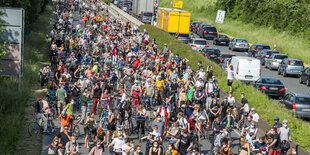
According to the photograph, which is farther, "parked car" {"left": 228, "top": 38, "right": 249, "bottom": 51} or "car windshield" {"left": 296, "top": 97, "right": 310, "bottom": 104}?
"parked car" {"left": 228, "top": 38, "right": 249, "bottom": 51}

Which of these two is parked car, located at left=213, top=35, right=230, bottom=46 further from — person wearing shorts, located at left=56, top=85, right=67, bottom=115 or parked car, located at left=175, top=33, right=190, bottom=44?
person wearing shorts, located at left=56, top=85, right=67, bottom=115

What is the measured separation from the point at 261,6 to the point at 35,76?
154 feet

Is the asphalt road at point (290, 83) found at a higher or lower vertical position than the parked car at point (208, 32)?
lower

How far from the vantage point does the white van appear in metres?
30.2

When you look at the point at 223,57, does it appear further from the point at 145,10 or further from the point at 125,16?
the point at 125,16

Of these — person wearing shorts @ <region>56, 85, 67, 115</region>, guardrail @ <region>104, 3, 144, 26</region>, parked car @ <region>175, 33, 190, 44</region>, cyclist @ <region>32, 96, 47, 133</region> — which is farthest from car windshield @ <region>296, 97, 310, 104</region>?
guardrail @ <region>104, 3, 144, 26</region>

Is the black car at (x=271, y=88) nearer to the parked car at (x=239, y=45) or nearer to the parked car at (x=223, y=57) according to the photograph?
the parked car at (x=223, y=57)

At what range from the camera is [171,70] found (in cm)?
2728

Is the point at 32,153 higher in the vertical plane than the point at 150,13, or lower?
lower

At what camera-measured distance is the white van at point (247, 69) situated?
99.1ft

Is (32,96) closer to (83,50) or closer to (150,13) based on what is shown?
(83,50)

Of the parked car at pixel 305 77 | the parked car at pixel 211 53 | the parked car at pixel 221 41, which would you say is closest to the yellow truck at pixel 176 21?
the parked car at pixel 221 41

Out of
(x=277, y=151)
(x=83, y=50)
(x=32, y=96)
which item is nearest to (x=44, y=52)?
(x=83, y=50)

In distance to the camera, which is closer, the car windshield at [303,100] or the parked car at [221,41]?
the car windshield at [303,100]
